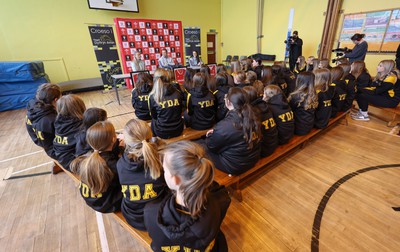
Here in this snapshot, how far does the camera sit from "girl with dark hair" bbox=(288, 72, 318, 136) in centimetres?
220

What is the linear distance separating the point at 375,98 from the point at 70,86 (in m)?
7.86

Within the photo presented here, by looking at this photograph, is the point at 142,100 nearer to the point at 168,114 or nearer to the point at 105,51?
the point at 168,114

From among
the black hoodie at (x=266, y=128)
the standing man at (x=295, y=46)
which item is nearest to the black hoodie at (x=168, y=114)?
the black hoodie at (x=266, y=128)

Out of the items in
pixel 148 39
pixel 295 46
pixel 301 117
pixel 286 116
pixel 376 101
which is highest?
pixel 148 39

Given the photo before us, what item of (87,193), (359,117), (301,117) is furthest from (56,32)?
(359,117)

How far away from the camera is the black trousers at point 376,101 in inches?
119

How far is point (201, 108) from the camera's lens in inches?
92.5

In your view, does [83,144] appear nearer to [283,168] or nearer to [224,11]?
[283,168]

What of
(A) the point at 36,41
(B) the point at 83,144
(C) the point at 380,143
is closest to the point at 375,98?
(C) the point at 380,143

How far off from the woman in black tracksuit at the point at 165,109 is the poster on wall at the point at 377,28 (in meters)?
6.13

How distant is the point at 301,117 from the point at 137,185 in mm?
2042

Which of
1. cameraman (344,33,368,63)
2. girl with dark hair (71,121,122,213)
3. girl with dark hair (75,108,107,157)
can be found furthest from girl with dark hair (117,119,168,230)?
cameraman (344,33,368,63)

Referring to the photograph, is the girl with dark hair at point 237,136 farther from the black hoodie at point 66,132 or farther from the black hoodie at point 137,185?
the black hoodie at point 66,132

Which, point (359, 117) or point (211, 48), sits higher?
point (211, 48)
